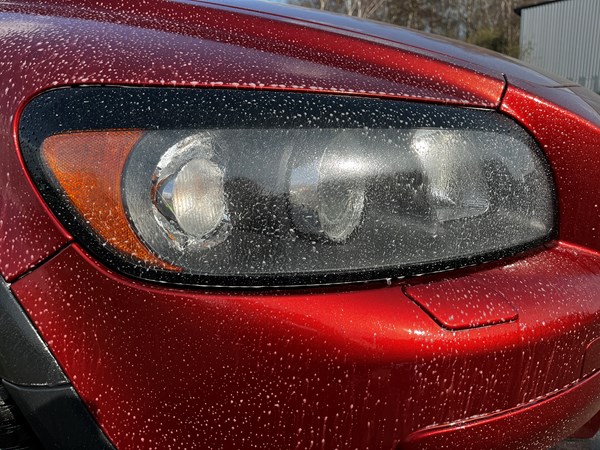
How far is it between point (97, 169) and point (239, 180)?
0.18m

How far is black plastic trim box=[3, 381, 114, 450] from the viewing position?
3.05 feet

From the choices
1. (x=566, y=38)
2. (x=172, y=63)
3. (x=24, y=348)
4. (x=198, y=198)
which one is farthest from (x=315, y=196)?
(x=566, y=38)

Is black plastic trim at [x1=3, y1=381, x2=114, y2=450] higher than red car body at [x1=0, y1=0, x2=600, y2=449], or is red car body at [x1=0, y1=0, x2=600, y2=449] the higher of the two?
red car body at [x1=0, y1=0, x2=600, y2=449]

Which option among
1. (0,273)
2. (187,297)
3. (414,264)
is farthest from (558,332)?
(0,273)

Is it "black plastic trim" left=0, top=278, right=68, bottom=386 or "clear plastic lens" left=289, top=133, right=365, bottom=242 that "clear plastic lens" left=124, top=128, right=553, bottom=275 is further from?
"black plastic trim" left=0, top=278, right=68, bottom=386

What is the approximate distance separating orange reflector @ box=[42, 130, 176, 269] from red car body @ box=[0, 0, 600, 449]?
0.13ft

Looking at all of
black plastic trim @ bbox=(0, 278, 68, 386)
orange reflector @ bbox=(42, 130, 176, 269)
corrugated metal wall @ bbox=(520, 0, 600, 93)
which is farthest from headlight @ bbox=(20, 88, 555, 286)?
corrugated metal wall @ bbox=(520, 0, 600, 93)

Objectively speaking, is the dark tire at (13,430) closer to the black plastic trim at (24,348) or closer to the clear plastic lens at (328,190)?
the black plastic trim at (24,348)

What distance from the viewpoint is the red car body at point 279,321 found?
35.6 inches

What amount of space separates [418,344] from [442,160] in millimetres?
287

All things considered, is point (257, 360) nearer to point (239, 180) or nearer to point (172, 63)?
point (239, 180)

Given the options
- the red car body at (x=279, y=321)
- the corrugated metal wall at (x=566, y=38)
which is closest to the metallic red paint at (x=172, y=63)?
the red car body at (x=279, y=321)

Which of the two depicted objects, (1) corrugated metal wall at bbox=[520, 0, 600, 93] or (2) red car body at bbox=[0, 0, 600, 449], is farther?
(1) corrugated metal wall at bbox=[520, 0, 600, 93]

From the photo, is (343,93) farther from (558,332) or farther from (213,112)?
(558,332)
